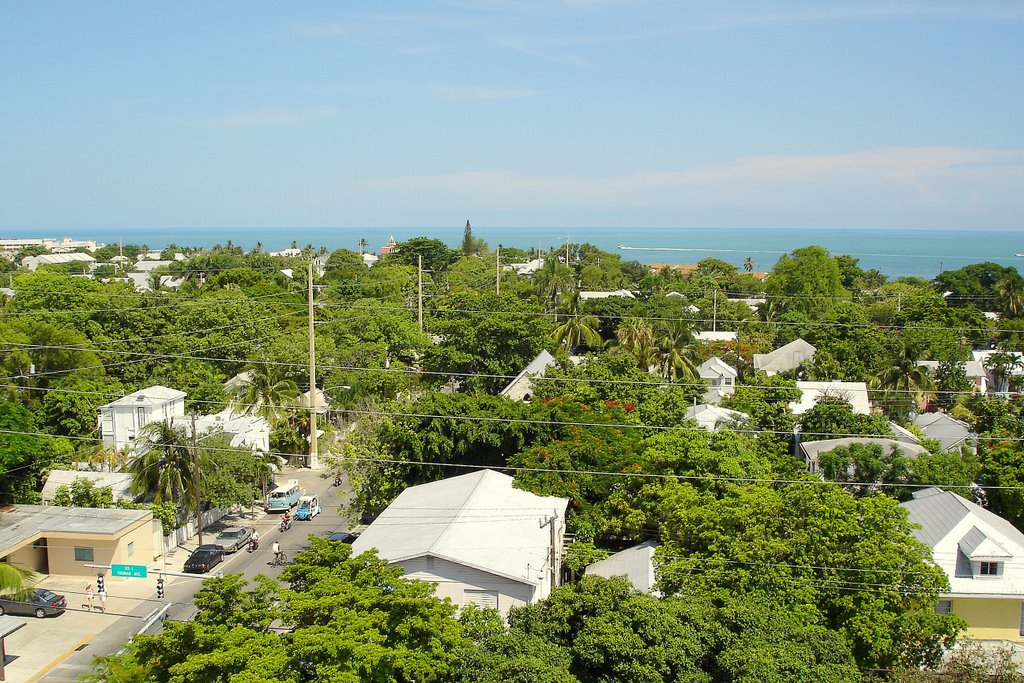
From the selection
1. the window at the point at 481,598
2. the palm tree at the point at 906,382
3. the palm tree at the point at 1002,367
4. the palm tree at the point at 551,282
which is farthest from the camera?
the palm tree at the point at 551,282

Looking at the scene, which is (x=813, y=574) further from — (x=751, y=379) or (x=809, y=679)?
(x=751, y=379)

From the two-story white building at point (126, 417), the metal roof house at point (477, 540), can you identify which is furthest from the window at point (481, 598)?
the two-story white building at point (126, 417)

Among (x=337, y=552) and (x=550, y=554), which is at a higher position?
(x=337, y=552)

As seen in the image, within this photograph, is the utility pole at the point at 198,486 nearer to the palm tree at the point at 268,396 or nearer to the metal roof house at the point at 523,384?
the palm tree at the point at 268,396

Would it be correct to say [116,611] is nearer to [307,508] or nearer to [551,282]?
[307,508]

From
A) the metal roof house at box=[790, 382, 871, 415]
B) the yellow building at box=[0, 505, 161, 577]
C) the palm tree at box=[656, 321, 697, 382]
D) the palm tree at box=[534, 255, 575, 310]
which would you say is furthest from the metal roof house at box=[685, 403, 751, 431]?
the palm tree at box=[534, 255, 575, 310]

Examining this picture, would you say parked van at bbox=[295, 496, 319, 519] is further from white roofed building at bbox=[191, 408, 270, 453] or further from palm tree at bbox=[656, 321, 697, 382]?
palm tree at bbox=[656, 321, 697, 382]

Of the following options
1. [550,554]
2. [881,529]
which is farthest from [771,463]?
[550,554]
